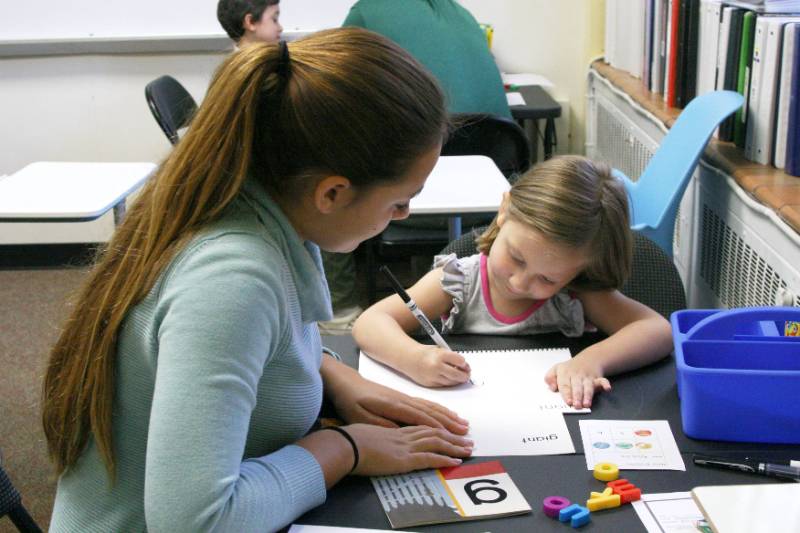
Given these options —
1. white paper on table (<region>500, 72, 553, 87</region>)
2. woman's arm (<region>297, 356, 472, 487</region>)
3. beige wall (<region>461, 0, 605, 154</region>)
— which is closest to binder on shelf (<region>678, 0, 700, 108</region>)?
white paper on table (<region>500, 72, 553, 87</region>)

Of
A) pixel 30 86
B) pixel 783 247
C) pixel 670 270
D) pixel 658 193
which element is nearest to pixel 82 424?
pixel 670 270

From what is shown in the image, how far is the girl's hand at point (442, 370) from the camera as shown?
126cm

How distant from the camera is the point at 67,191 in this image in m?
2.62

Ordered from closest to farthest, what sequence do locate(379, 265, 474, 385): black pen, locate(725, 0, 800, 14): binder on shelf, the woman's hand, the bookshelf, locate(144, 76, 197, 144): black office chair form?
1. the woman's hand
2. locate(379, 265, 474, 385): black pen
3. the bookshelf
4. locate(725, 0, 800, 14): binder on shelf
5. locate(144, 76, 197, 144): black office chair

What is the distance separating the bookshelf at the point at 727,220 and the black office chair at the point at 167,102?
159cm

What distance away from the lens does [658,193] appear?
94.6 inches

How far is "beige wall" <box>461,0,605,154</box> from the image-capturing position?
3.92 meters

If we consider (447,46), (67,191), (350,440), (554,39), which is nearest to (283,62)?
(350,440)

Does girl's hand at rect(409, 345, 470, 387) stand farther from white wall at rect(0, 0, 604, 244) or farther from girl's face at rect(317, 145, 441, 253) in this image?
white wall at rect(0, 0, 604, 244)

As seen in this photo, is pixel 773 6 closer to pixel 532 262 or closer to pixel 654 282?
pixel 654 282

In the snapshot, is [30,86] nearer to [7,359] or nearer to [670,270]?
[7,359]

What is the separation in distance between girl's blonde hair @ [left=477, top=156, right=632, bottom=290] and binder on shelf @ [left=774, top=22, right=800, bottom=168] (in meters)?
0.69

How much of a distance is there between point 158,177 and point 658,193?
1.74m

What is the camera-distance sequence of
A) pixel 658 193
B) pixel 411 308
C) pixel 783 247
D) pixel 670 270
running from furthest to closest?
pixel 658 193 → pixel 783 247 → pixel 670 270 → pixel 411 308
